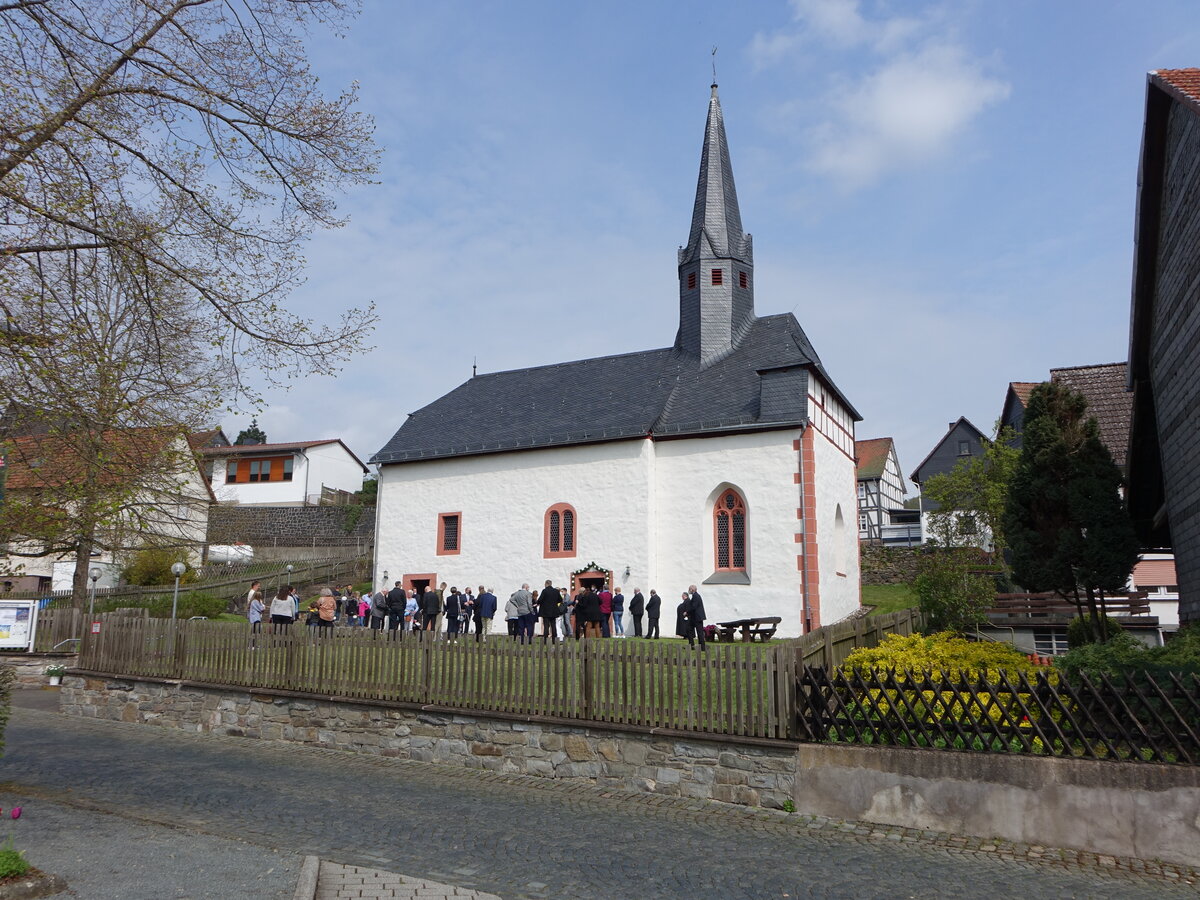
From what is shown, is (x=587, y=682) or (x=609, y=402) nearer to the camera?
(x=587, y=682)

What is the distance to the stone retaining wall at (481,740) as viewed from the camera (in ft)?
26.8

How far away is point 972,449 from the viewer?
61406 mm

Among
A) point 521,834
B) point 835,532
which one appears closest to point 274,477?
point 835,532

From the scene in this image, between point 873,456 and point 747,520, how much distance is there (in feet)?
130

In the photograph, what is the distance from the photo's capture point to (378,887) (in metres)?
5.61

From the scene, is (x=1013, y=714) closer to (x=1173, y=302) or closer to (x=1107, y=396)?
(x=1173, y=302)

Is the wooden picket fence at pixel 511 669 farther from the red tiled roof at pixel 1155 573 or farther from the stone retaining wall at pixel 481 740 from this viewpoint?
the red tiled roof at pixel 1155 573

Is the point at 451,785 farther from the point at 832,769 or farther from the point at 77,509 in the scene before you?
the point at 77,509

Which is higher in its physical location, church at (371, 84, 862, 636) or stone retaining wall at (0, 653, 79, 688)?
church at (371, 84, 862, 636)

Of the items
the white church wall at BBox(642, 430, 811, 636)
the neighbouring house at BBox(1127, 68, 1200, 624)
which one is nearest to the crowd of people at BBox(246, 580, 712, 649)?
the white church wall at BBox(642, 430, 811, 636)

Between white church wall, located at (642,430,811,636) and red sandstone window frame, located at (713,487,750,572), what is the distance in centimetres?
16

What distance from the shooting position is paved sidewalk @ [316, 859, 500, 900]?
546 cm

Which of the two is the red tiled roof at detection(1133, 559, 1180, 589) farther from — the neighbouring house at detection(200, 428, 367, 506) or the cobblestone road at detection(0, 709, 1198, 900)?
the neighbouring house at detection(200, 428, 367, 506)

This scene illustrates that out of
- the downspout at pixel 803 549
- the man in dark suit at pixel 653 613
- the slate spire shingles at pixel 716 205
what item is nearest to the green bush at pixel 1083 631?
the downspout at pixel 803 549
